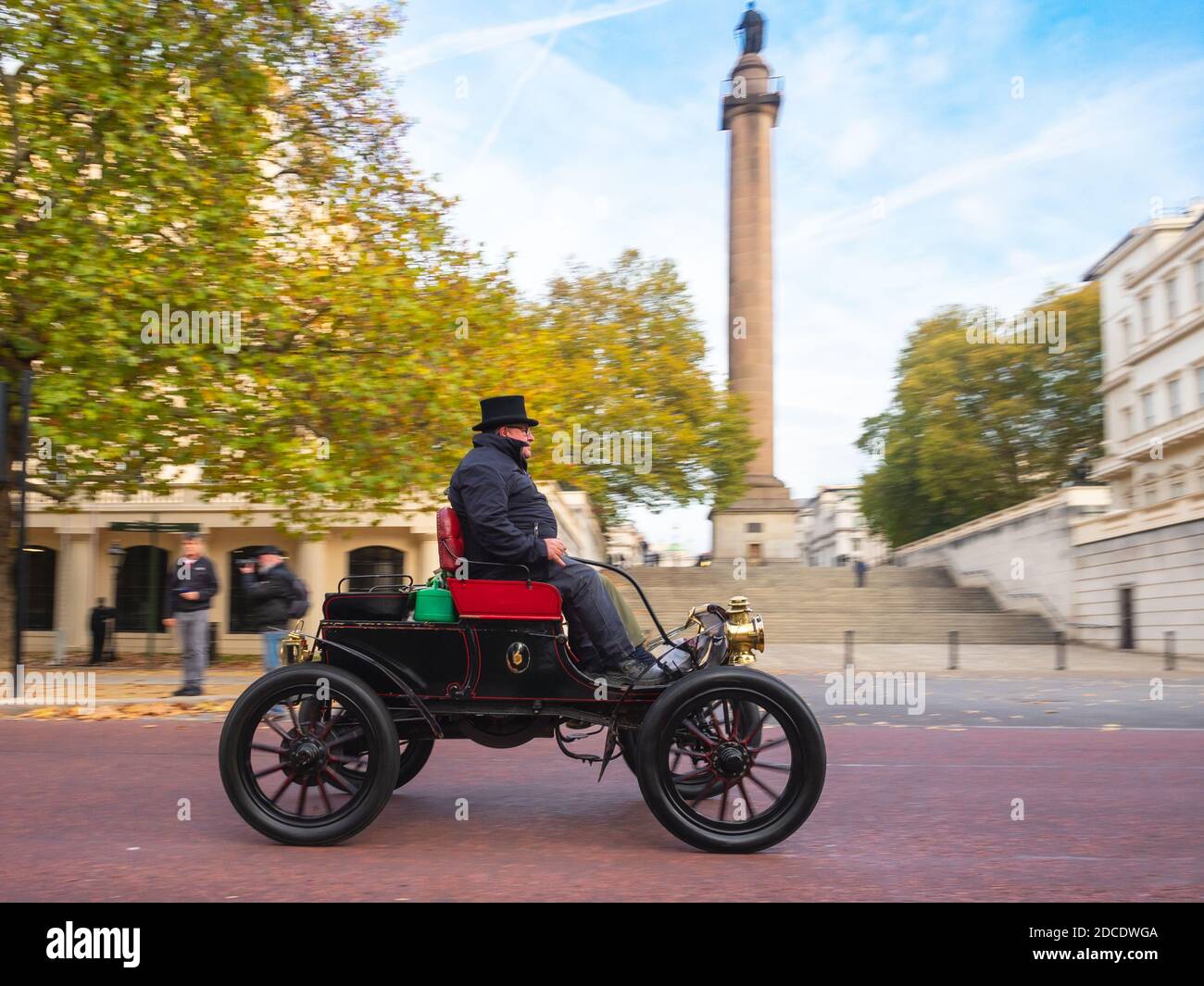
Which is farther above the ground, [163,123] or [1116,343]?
[1116,343]

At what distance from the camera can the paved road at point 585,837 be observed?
4.29 m

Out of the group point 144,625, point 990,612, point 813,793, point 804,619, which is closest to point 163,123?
point 813,793

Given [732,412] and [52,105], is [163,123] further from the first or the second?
[732,412]

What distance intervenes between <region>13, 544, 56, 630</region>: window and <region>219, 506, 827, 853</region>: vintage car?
25595 millimetres

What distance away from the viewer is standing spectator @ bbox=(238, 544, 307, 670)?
12.2 meters

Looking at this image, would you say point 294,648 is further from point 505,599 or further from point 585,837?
point 585,837

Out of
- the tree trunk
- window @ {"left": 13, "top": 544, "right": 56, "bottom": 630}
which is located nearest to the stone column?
window @ {"left": 13, "top": 544, "right": 56, "bottom": 630}

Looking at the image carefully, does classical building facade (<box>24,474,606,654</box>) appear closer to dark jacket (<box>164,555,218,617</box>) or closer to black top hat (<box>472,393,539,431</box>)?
dark jacket (<box>164,555,218,617</box>)

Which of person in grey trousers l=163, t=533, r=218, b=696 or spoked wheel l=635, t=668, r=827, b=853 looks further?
person in grey trousers l=163, t=533, r=218, b=696

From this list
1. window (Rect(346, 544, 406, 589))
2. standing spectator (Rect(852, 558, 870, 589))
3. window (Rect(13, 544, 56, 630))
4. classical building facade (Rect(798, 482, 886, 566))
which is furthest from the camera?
classical building facade (Rect(798, 482, 886, 566))

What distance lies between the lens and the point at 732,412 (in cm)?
4228

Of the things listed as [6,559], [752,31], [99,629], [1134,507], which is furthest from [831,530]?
[6,559]

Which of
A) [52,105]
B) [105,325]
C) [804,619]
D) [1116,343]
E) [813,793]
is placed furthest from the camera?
[1116,343]
